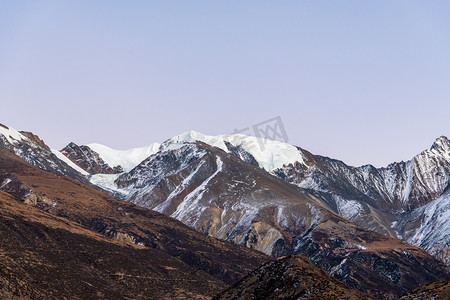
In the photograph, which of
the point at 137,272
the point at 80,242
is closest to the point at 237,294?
the point at 137,272

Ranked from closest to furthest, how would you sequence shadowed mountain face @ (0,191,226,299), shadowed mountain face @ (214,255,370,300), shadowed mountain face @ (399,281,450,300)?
shadowed mountain face @ (399,281,450,300) → shadowed mountain face @ (214,255,370,300) → shadowed mountain face @ (0,191,226,299)

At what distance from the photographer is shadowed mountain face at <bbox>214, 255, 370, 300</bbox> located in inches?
2180

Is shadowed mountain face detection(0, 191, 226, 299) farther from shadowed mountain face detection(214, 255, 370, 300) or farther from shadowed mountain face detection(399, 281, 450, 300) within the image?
shadowed mountain face detection(399, 281, 450, 300)

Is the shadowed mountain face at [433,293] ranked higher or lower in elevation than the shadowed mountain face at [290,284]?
higher

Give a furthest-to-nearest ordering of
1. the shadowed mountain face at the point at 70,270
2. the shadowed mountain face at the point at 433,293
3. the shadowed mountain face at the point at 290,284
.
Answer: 1. the shadowed mountain face at the point at 70,270
2. the shadowed mountain face at the point at 290,284
3. the shadowed mountain face at the point at 433,293

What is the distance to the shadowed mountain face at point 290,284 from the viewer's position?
55375 millimetres

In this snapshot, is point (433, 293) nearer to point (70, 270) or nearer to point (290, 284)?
point (290, 284)

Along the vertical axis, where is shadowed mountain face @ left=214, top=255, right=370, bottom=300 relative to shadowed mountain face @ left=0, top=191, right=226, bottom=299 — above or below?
above

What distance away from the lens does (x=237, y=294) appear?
60812mm

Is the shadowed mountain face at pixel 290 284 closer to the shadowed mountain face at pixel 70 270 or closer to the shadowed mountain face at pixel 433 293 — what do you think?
the shadowed mountain face at pixel 433 293

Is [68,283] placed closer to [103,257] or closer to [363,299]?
[103,257]

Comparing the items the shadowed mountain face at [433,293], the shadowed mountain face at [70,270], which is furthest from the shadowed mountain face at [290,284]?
the shadowed mountain face at [70,270]

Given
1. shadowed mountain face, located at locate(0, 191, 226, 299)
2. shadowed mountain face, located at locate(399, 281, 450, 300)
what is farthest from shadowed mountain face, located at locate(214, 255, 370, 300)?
shadowed mountain face, located at locate(0, 191, 226, 299)

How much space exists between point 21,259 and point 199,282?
60053mm
